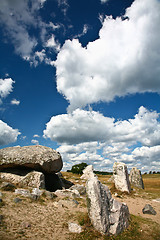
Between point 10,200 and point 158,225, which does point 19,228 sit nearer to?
point 10,200

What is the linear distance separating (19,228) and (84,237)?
332 cm

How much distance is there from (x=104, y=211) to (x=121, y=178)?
39.5 feet

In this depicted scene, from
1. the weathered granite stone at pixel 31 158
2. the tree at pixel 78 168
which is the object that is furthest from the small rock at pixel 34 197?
the tree at pixel 78 168

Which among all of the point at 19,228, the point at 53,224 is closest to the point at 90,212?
the point at 53,224

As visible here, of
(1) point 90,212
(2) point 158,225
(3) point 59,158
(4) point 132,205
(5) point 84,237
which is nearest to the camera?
(5) point 84,237

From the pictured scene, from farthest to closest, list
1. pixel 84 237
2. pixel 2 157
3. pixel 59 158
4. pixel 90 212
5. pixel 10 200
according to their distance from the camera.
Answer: pixel 59 158 < pixel 2 157 < pixel 10 200 < pixel 90 212 < pixel 84 237

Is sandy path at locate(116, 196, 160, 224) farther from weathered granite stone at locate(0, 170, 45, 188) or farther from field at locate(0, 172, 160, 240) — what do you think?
weathered granite stone at locate(0, 170, 45, 188)

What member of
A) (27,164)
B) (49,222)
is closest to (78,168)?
(27,164)

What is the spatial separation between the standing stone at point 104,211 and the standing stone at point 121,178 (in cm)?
1043

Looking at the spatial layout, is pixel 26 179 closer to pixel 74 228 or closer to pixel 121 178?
pixel 74 228

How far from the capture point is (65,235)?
301 inches

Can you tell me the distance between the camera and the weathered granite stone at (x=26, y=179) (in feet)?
48.3

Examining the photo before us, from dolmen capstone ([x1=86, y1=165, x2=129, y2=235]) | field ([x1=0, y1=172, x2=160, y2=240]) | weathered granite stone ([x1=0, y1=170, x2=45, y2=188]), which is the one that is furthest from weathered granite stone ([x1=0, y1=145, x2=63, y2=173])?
dolmen capstone ([x1=86, y1=165, x2=129, y2=235])

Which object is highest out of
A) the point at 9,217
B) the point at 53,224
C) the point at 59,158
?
the point at 59,158
